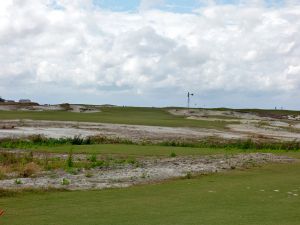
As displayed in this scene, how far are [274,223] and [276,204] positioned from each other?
3948mm

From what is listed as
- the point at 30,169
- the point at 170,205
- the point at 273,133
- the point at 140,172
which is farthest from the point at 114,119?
the point at 170,205

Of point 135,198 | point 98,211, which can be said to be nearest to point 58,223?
point 98,211

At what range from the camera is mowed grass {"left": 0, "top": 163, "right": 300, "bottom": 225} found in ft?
54.1

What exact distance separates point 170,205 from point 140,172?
11.7 metres

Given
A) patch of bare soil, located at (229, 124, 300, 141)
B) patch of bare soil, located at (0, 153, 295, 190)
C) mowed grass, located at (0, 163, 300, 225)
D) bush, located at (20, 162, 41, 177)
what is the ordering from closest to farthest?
mowed grass, located at (0, 163, 300, 225) < patch of bare soil, located at (0, 153, 295, 190) < bush, located at (20, 162, 41, 177) < patch of bare soil, located at (229, 124, 300, 141)

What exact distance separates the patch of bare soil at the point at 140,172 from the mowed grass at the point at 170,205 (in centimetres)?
194

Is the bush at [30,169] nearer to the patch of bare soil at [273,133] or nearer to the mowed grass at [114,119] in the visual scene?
the patch of bare soil at [273,133]

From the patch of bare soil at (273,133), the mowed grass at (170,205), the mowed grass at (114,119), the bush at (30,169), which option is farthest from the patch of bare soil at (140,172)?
the mowed grass at (114,119)

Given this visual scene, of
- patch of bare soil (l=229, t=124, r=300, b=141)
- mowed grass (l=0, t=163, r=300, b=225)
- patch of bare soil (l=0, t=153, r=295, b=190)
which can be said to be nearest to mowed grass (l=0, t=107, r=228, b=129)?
patch of bare soil (l=229, t=124, r=300, b=141)

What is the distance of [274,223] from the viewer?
634 inches

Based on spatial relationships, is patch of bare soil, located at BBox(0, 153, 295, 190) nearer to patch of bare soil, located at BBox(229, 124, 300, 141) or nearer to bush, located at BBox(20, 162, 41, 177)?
bush, located at BBox(20, 162, 41, 177)

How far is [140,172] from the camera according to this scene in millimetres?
31234

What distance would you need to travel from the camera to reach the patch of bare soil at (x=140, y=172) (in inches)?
1014

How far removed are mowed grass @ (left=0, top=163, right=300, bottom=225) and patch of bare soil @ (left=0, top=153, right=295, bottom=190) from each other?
1.94 meters
